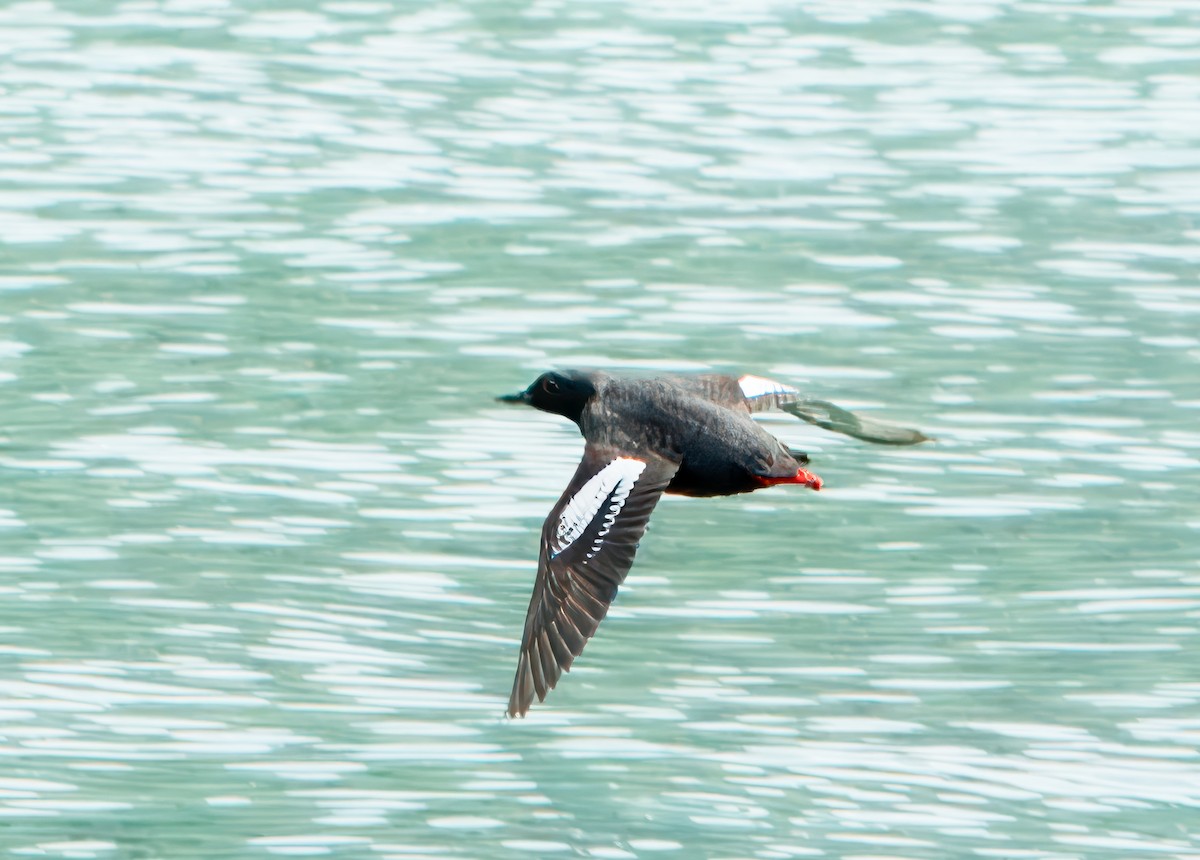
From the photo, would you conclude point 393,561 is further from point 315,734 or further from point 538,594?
point 538,594

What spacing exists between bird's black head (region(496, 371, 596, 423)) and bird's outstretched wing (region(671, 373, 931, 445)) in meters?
0.39

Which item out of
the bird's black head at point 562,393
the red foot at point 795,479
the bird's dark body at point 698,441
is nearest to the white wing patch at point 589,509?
the bird's dark body at point 698,441

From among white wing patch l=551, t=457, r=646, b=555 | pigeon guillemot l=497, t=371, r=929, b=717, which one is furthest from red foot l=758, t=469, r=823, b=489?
white wing patch l=551, t=457, r=646, b=555

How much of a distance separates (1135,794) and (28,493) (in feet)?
21.3

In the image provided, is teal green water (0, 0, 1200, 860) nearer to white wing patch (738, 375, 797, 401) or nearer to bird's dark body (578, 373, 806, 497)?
white wing patch (738, 375, 797, 401)

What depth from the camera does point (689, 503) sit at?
13.8 metres

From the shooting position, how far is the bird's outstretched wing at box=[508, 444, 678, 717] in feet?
26.0

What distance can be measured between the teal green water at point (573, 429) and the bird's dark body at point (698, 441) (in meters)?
1.68

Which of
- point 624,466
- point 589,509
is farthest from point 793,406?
point 589,509

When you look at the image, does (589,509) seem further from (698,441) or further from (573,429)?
(573,429)

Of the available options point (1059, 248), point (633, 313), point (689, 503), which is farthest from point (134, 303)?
point (1059, 248)

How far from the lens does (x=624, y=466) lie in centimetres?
859

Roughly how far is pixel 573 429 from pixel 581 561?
573cm

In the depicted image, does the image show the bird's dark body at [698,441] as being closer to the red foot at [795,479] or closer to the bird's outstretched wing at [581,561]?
the red foot at [795,479]
